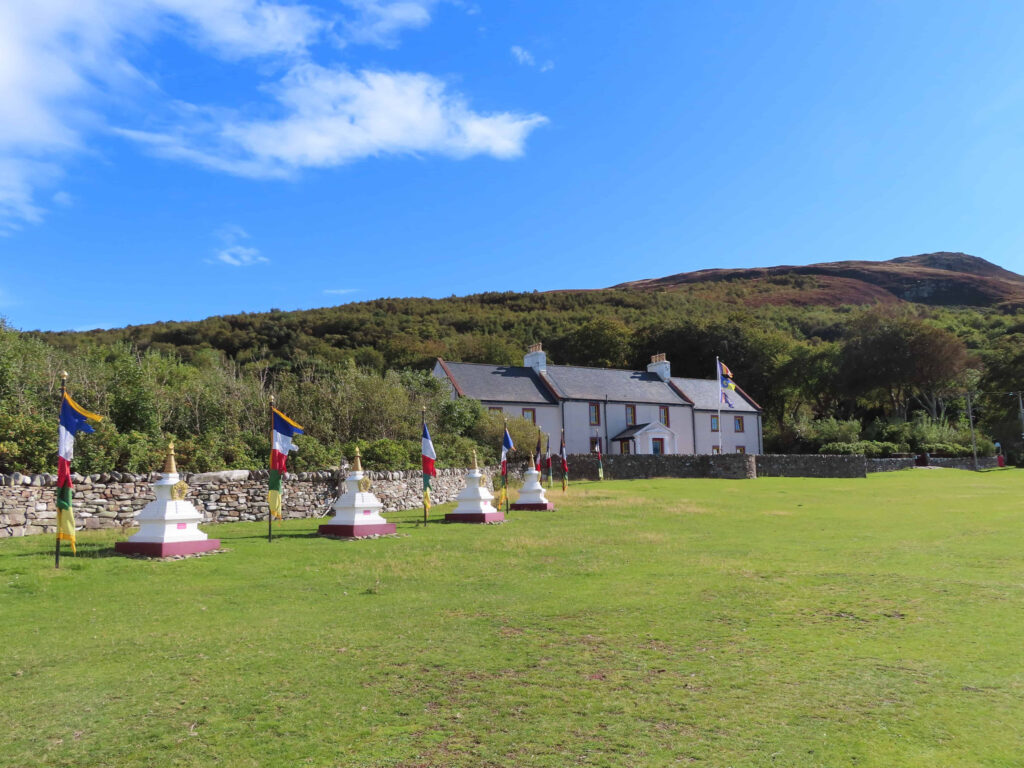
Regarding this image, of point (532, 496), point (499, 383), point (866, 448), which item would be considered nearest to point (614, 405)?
point (499, 383)

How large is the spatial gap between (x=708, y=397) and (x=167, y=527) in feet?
171

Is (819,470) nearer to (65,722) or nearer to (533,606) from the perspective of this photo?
(533,606)

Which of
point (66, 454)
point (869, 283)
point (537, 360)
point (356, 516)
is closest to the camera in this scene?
point (66, 454)

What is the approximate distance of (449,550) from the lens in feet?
45.8

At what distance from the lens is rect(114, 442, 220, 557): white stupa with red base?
1239 centimetres

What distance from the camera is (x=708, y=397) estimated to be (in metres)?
59.2

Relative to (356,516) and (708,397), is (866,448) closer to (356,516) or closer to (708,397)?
(708,397)

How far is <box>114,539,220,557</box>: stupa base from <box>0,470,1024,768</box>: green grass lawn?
35 cm

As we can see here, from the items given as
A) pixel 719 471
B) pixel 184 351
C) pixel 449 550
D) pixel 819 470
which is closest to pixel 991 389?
pixel 819 470

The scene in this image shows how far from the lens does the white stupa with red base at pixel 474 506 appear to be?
1895 cm

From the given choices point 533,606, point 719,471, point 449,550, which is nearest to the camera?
point 533,606

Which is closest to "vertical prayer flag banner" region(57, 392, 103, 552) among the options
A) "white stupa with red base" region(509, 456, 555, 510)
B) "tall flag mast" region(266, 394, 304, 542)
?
"tall flag mast" region(266, 394, 304, 542)

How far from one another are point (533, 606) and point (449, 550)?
5.18 m

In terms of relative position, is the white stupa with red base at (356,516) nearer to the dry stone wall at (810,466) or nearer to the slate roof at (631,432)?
the dry stone wall at (810,466)
